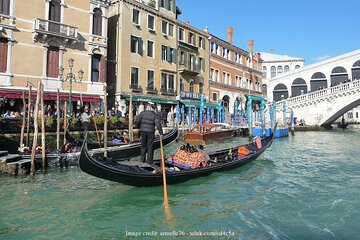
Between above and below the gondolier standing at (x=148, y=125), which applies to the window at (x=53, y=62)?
above

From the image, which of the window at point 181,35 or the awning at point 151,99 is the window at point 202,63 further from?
the awning at point 151,99

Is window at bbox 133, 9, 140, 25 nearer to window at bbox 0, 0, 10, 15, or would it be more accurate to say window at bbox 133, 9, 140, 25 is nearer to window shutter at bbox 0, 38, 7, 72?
window at bbox 0, 0, 10, 15

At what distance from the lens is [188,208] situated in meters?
5.00

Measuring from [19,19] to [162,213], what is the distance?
11.0 meters

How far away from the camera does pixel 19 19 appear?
1267cm

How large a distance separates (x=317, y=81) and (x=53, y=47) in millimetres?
25232

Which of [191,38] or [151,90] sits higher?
[191,38]

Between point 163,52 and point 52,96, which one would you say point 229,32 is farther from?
point 52,96

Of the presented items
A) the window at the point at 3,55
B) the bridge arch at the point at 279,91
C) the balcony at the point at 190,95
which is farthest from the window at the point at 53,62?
the bridge arch at the point at 279,91

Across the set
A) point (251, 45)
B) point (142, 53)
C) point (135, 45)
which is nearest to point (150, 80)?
point (142, 53)

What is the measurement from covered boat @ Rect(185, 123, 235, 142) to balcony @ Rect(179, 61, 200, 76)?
419 centimetres

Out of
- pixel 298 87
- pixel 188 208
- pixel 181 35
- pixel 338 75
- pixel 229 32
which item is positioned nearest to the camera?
pixel 188 208

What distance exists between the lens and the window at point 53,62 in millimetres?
13430

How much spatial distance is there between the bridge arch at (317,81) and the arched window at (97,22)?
74.5 feet
